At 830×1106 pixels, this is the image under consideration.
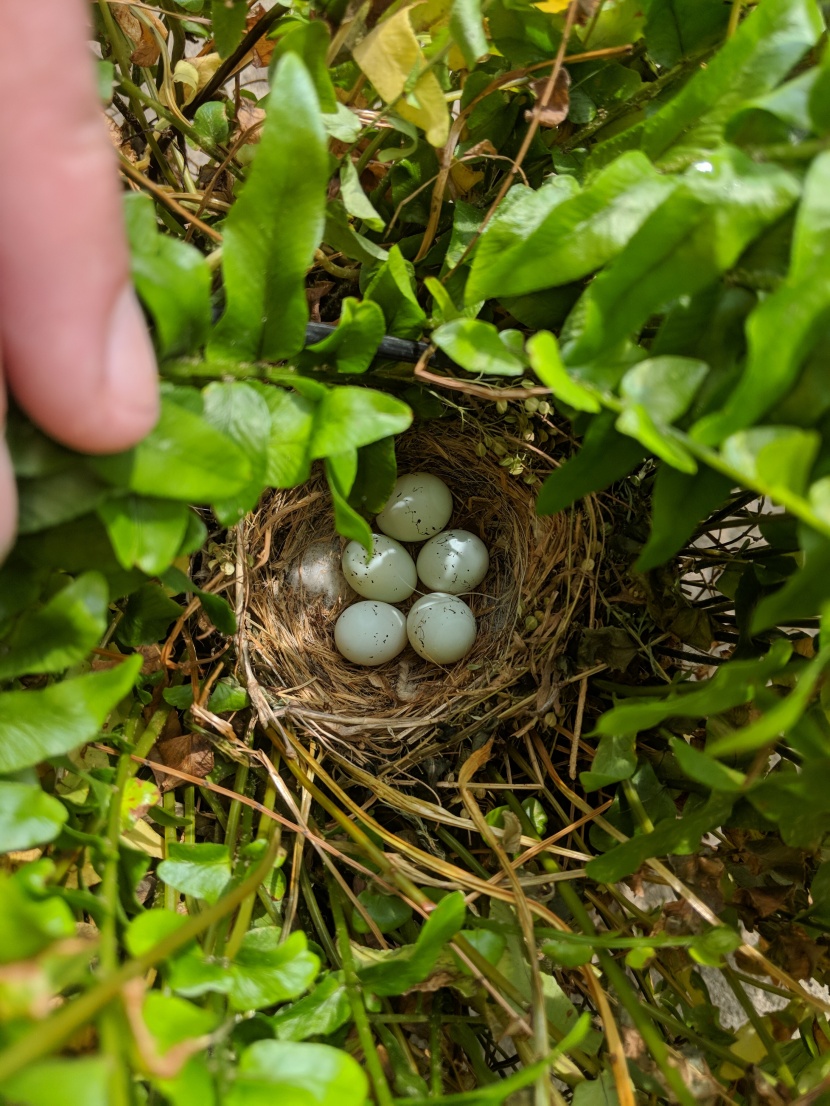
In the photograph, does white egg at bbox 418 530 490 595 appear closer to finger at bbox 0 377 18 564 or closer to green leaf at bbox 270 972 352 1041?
green leaf at bbox 270 972 352 1041

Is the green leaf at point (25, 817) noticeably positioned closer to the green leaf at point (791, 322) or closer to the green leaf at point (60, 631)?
the green leaf at point (60, 631)

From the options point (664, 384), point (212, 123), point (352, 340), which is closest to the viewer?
point (664, 384)

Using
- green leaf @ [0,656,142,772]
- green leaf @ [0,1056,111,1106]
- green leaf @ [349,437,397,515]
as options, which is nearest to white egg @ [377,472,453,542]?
green leaf @ [349,437,397,515]

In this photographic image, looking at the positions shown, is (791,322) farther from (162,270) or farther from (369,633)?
(369,633)

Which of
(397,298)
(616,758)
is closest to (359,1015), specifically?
(616,758)

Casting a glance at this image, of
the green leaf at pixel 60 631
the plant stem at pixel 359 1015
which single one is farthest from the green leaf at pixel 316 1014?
the green leaf at pixel 60 631
